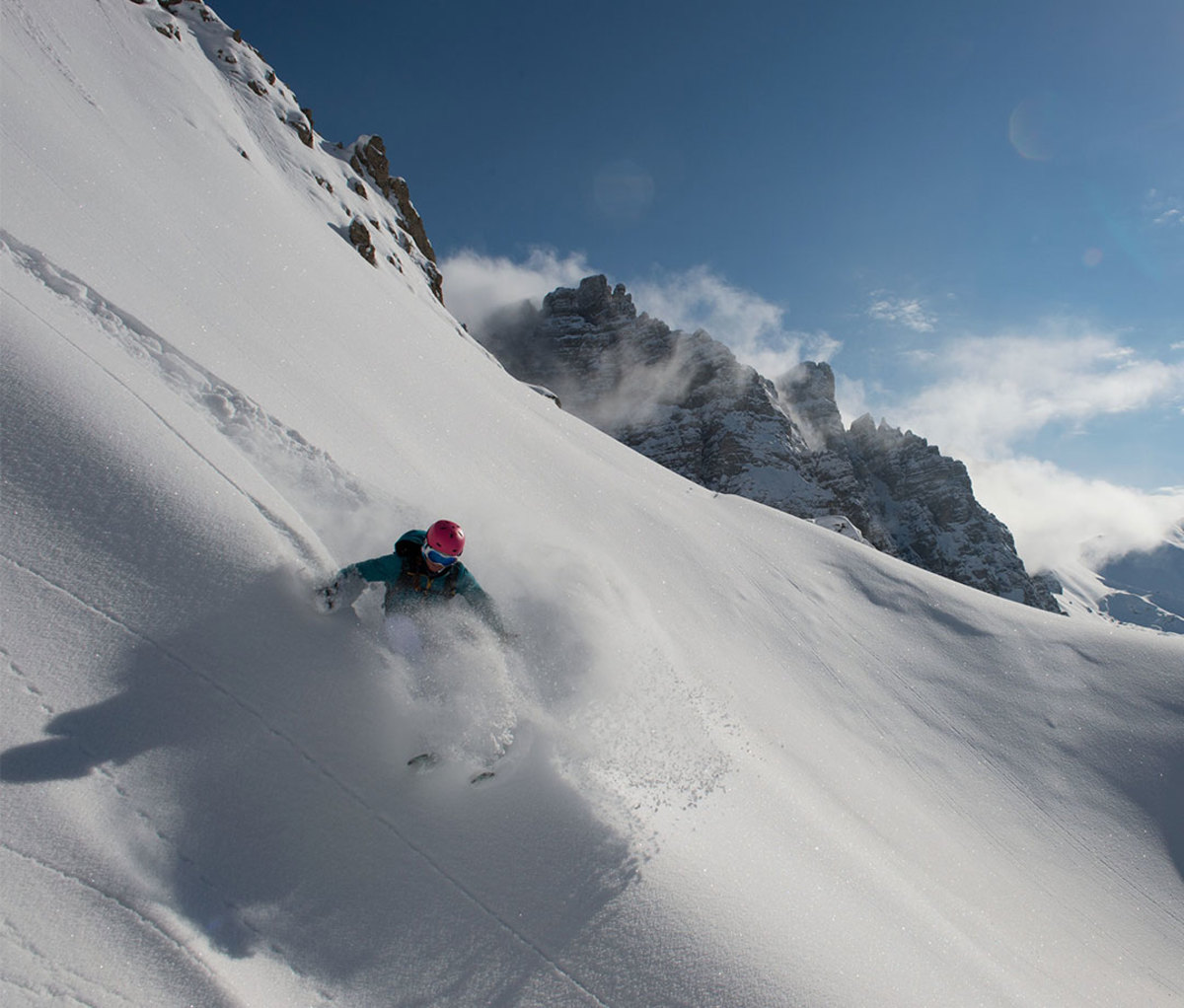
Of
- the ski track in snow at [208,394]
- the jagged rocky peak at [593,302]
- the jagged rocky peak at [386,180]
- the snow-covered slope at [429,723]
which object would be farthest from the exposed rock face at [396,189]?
the jagged rocky peak at [593,302]

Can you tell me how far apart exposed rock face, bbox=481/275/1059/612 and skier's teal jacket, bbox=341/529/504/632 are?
80.3m

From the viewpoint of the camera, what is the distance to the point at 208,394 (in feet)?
18.0

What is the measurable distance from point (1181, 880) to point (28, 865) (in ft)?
36.3

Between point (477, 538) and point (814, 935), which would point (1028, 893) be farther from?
point (477, 538)

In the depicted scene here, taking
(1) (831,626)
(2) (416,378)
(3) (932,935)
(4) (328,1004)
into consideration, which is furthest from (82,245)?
(1) (831,626)

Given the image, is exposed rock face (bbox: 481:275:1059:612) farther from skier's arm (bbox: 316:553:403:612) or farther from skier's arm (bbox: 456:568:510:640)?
skier's arm (bbox: 316:553:403:612)

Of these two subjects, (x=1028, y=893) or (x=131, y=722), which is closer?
(x=131, y=722)

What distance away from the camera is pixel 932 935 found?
4.45 meters

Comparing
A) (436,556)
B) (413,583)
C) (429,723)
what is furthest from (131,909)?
(436,556)

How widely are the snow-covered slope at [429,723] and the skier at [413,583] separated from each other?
0.58 ft

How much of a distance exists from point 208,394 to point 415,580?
277 cm

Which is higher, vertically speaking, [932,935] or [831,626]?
[831,626]

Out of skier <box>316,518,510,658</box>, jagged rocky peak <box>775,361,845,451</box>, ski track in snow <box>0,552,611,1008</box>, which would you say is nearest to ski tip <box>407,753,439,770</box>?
ski track in snow <box>0,552,611,1008</box>

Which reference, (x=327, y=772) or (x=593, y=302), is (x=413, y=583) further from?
(x=593, y=302)
